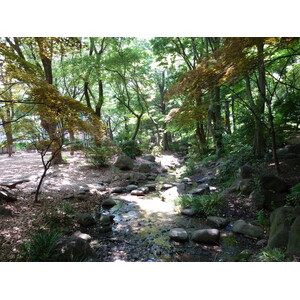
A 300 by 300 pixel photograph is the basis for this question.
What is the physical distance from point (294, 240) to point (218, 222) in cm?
150

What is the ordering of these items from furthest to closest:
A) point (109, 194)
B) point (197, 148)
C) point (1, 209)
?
point (197, 148) < point (109, 194) < point (1, 209)

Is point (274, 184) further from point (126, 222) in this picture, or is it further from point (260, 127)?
point (126, 222)

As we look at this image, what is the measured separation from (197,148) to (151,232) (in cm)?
740

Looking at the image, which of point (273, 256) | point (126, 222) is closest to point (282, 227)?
point (273, 256)

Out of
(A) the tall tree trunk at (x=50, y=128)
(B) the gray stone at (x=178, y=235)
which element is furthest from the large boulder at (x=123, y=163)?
(B) the gray stone at (x=178, y=235)

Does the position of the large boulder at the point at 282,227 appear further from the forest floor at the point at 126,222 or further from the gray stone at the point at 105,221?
the gray stone at the point at 105,221

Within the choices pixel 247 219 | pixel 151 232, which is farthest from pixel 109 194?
pixel 247 219

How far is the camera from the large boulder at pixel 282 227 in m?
2.21

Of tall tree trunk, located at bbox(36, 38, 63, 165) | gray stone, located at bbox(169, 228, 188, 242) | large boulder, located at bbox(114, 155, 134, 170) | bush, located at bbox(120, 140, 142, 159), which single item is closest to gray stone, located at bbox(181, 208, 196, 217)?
gray stone, located at bbox(169, 228, 188, 242)

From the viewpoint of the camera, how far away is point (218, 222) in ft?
11.2
